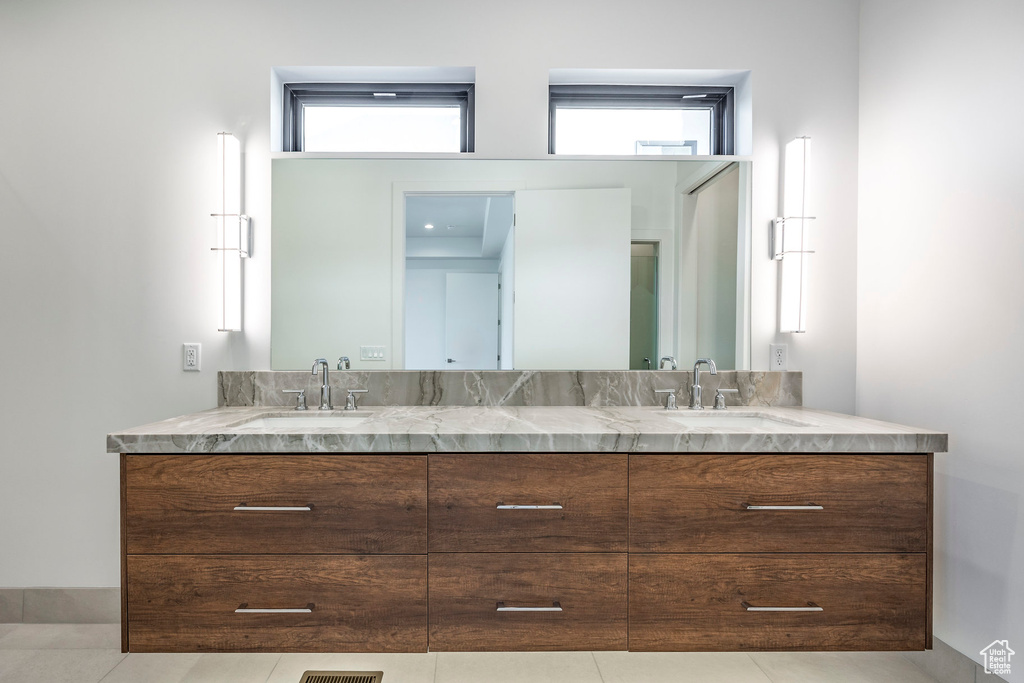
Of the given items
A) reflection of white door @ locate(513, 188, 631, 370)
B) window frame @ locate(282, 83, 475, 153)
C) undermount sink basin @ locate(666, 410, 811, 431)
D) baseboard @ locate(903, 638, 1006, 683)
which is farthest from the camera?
window frame @ locate(282, 83, 475, 153)

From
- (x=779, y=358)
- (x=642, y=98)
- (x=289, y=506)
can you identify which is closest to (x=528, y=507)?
(x=289, y=506)

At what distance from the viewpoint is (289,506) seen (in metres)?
1.35

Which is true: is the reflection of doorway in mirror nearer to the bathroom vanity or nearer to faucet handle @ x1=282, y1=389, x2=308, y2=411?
faucet handle @ x1=282, y1=389, x2=308, y2=411

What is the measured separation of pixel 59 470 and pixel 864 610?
2.64 metres

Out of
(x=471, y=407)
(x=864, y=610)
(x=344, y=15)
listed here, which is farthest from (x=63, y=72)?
(x=864, y=610)

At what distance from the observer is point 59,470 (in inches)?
77.2

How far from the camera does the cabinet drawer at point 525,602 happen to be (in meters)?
1.35

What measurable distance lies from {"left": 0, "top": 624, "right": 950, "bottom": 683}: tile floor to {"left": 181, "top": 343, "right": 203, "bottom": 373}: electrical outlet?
3.19 feet

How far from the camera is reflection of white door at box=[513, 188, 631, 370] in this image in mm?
1989

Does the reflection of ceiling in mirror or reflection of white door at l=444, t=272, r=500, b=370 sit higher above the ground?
the reflection of ceiling in mirror

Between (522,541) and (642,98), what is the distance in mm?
1741

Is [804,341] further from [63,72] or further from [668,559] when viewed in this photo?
[63,72]

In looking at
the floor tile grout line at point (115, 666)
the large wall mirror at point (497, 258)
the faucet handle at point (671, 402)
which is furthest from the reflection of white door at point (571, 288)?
the floor tile grout line at point (115, 666)

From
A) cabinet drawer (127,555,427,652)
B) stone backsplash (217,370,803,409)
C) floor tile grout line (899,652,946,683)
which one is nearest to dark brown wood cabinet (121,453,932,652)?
cabinet drawer (127,555,427,652)
